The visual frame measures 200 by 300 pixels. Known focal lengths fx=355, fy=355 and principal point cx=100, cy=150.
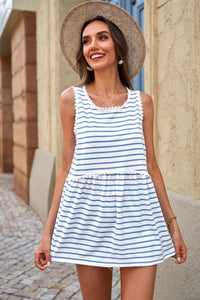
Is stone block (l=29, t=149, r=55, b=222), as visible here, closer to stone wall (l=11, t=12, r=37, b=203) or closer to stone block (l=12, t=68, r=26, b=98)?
stone wall (l=11, t=12, r=37, b=203)

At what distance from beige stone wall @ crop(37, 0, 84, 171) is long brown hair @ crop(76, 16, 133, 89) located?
11.5 ft

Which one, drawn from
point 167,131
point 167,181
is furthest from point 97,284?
point 167,131

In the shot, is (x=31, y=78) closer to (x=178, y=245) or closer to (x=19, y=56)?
(x=19, y=56)

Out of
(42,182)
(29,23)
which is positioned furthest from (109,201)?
(29,23)

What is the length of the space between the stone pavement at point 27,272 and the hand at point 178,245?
1629 mm

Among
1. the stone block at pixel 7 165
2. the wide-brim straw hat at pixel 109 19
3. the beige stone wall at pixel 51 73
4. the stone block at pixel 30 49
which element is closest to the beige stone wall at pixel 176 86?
the wide-brim straw hat at pixel 109 19

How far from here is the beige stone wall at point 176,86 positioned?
2.55 m

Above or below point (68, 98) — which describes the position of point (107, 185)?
below

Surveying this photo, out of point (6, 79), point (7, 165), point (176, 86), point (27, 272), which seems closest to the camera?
point (176, 86)

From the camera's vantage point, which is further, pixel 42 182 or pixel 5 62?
pixel 5 62

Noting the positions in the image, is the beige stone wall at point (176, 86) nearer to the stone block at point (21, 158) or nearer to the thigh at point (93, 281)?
the thigh at point (93, 281)

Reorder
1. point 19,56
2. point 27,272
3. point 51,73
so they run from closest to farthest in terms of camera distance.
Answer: point 27,272
point 51,73
point 19,56

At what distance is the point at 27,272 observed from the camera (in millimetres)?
3889

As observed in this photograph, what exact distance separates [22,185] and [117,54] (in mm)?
6205
